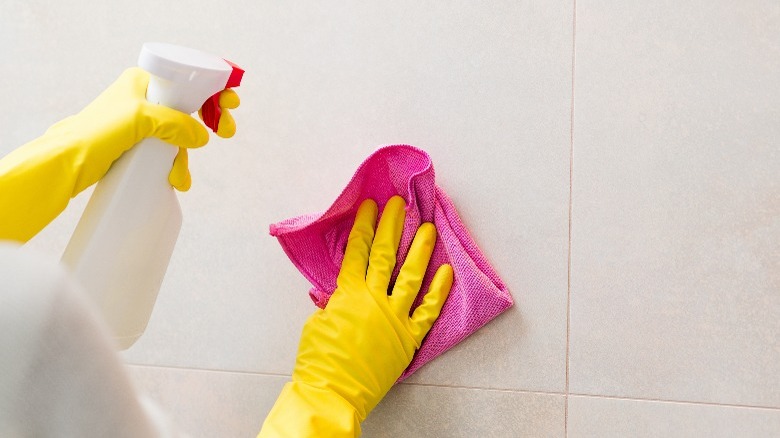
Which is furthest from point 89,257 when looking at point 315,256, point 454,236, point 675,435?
point 675,435

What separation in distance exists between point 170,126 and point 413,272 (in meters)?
0.34

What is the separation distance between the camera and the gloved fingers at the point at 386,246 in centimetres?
96

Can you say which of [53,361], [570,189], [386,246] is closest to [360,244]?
[386,246]

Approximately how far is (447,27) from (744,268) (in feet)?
1.49

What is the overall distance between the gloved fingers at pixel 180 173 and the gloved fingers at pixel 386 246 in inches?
9.8

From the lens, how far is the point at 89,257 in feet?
2.56

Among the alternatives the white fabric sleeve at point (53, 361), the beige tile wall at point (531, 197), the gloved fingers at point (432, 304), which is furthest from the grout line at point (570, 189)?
the white fabric sleeve at point (53, 361)

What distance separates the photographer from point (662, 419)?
2.96 feet

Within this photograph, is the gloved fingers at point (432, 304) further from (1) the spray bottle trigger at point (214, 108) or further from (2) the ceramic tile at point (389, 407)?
(1) the spray bottle trigger at point (214, 108)

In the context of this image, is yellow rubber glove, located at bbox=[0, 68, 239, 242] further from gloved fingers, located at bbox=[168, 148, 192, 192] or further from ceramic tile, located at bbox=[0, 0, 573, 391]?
ceramic tile, located at bbox=[0, 0, 573, 391]

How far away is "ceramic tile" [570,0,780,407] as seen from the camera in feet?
2.94

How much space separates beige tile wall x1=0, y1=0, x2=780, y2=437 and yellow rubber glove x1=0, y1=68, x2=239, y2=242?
0.82ft

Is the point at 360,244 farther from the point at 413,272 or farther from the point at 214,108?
Answer: the point at 214,108

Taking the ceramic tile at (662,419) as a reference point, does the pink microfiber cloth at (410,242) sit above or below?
above
